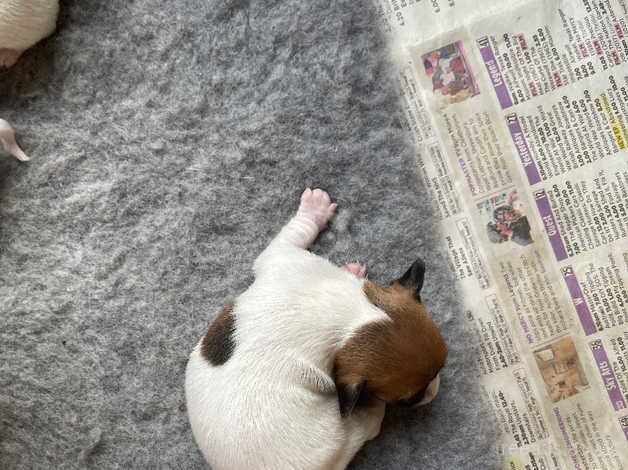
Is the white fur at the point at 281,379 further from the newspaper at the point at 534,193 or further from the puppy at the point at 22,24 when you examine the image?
the puppy at the point at 22,24

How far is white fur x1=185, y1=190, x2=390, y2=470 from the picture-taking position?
150 cm

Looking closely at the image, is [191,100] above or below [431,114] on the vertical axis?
above

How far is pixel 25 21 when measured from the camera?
1703 millimetres

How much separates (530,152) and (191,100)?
88 centimetres

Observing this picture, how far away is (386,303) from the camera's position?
150 cm

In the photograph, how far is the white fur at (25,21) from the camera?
5.51ft

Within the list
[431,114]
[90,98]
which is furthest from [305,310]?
[90,98]

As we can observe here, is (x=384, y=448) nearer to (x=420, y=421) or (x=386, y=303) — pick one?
(x=420, y=421)

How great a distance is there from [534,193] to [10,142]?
4.41ft

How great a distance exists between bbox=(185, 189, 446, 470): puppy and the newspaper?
0.31 m

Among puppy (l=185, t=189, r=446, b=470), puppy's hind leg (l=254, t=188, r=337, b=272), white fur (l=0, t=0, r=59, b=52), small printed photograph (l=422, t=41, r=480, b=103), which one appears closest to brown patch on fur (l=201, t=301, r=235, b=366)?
puppy (l=185, t=189, r=446, b=470)

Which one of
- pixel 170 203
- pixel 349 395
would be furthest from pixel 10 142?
pixel 349 395

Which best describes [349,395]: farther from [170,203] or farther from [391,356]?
[170,203]

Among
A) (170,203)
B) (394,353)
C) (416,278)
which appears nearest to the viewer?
(394,353)
